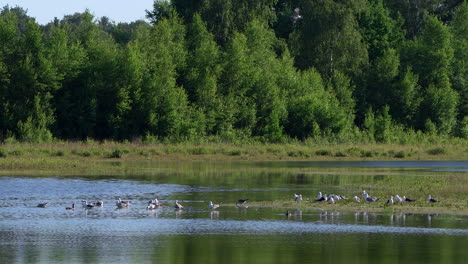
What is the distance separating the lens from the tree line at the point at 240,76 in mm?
71500

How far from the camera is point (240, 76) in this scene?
81.1 metres

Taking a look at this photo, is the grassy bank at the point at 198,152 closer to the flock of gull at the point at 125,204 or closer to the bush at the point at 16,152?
the bush at the point at 16,152

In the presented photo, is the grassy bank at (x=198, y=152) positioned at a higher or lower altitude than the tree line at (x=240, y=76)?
lower

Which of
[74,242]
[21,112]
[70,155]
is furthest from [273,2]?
[74,242]

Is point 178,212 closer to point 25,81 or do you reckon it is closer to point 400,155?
point 25,81

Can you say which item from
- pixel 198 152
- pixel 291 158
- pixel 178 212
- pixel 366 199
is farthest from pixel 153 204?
pixel 291 158

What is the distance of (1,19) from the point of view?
238ft

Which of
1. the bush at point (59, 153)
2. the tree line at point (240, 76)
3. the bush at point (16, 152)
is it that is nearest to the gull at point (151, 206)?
the bush at point (16, 152)

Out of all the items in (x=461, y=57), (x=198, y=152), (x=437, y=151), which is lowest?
(x=198, y=152)

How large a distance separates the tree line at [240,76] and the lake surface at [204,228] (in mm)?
26059

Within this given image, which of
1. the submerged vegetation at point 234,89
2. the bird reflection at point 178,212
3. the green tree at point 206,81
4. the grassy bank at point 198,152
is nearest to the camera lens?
the bird reflection at point 178,212

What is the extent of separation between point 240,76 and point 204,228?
52707mm

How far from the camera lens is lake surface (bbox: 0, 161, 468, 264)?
2397 cm

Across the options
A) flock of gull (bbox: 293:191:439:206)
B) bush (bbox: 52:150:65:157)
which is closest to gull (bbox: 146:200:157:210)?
flock of gull (bbox: 293:191:439:206)
